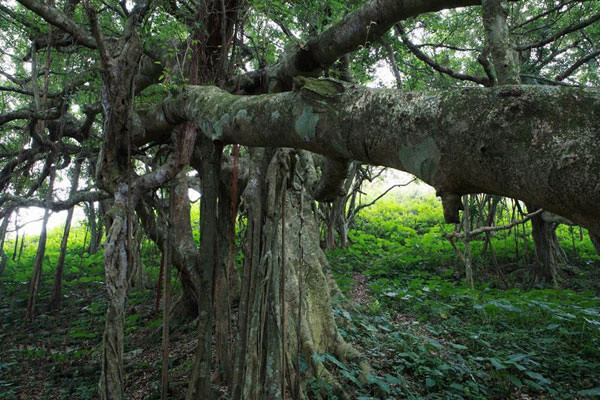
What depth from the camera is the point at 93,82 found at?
198 inches

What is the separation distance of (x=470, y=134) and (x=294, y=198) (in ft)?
10.0

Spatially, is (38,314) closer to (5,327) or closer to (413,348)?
(5,327)

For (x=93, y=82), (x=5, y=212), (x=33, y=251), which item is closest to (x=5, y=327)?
(x=5, y=212)

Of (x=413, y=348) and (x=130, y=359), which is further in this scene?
(x=130, y=359)

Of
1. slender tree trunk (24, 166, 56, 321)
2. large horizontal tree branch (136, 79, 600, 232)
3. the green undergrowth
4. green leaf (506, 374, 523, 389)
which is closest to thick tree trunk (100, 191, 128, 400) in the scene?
the green undergrowth

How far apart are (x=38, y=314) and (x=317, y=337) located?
21.5 ft

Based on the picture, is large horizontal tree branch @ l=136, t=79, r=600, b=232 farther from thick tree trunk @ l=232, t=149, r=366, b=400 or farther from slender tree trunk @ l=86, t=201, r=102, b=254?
slender tree trunk @ l=86, t=201, r=102, b=254

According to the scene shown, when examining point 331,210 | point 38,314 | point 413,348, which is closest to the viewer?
point 413,348

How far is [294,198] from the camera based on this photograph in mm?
4070

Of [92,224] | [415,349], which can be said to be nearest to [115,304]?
[415,349]

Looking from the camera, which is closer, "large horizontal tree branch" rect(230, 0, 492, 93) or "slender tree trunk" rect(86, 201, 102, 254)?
"large horizontal tree branch" rect(230, 0, 492, 93)

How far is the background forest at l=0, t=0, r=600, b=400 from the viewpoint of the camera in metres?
1.15

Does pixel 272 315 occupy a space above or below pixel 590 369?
above

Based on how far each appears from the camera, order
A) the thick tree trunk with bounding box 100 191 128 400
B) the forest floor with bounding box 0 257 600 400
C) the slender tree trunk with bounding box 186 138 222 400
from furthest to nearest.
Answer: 1. the forest floor with bounding box 0 257 600 400
2. the thick tree trunk with bounding box 100 191 128 400
3. the slender tree trunk with bounding box 186 138 222 400
